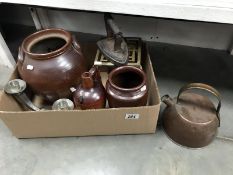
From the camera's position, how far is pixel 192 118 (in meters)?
0.97

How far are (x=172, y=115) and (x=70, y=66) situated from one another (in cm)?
49

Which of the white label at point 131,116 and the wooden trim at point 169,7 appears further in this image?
the white label at point 131,116

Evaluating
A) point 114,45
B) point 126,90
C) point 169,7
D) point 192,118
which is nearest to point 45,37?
point 114,45

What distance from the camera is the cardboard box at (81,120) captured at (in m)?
0.93

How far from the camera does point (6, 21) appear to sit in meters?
1.83

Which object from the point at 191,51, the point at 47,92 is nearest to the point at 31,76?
the point at 47,92

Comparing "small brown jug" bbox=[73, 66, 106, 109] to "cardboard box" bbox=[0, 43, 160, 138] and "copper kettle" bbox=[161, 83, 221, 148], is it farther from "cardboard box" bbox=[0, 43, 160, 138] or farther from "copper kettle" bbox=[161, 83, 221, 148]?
"copper kettle" bbox=[161, 83, 221, 148]

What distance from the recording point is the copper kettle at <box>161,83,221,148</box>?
3.14 ft

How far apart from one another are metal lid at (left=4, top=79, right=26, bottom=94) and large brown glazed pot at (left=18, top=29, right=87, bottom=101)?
0.08 ft

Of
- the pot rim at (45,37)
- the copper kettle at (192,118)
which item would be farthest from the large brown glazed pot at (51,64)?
the copper kettle at (192,118)

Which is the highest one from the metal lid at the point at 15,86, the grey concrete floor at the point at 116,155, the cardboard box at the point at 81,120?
the metal lid at the point at 15,86

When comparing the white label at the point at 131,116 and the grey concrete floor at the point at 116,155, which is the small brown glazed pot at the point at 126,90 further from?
the grey concrete floor at the point at 116,155

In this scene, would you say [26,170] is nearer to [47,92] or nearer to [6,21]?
[47,92]

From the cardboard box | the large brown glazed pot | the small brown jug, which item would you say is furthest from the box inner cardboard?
the small brown jug
